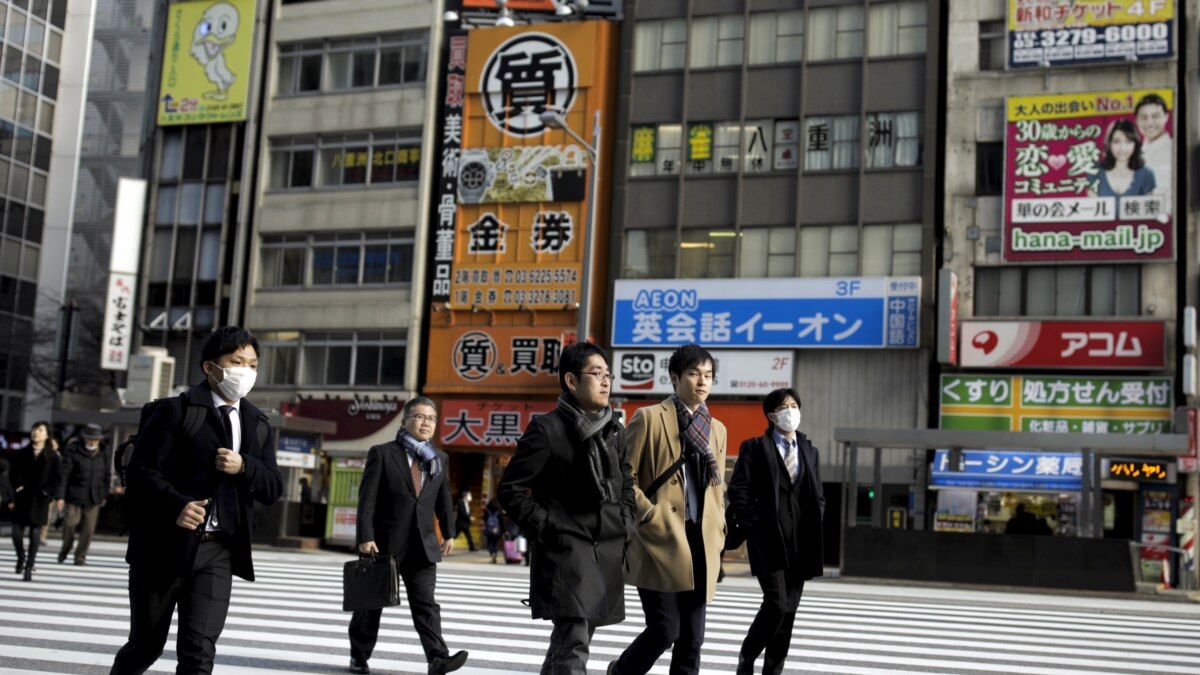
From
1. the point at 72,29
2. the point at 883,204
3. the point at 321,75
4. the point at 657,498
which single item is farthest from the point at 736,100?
the point at 72,29

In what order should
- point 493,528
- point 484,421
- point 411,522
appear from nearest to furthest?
1. point 411,522
2. point 493,528
3. point 484,421

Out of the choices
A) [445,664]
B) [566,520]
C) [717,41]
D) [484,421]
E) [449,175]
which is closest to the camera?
[566,520]

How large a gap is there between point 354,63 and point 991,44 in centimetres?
1885

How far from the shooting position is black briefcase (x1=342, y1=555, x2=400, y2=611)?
359 inches

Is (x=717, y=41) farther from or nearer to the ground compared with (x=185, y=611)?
farther from the ground

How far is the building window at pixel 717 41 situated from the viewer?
38625mm

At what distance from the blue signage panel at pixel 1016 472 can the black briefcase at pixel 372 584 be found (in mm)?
21888

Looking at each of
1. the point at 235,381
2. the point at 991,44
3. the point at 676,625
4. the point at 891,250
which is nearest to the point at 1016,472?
the point at 891,250

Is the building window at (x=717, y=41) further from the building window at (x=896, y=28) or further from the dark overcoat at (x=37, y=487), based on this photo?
the dark overcoat at (x=37, y=487)

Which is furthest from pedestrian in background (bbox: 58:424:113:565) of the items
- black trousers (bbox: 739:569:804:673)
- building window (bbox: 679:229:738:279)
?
building window (bbox: 679:229:738:279)

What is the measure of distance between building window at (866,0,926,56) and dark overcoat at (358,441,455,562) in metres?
29.4

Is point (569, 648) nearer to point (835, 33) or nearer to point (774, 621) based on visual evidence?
point (774, 621)

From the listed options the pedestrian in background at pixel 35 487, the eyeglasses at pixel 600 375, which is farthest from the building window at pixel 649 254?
the eyeglasses at pixel 600 375

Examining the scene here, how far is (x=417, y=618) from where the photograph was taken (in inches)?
367
